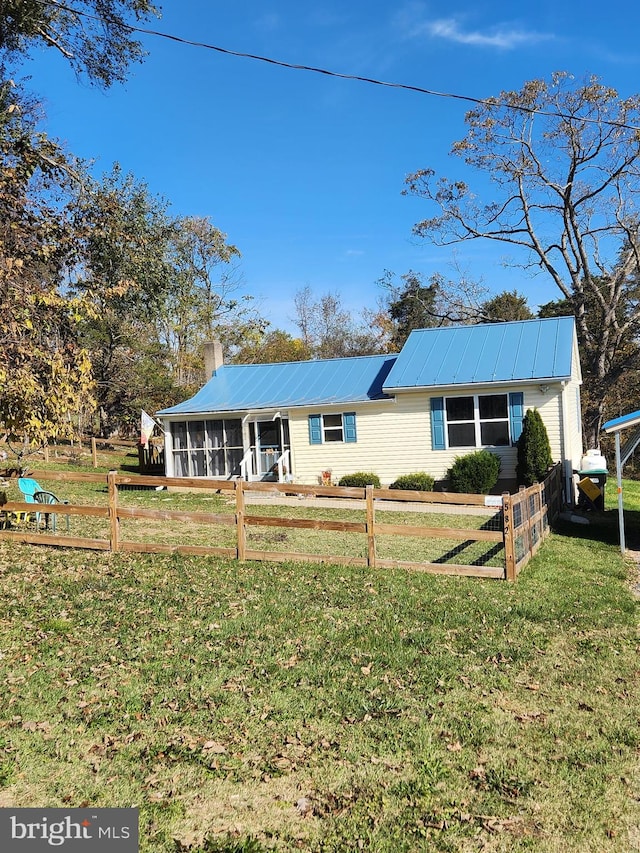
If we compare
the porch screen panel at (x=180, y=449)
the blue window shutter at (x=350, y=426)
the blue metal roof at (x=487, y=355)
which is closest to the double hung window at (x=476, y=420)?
the blue metal roof at (x=487, y=355)

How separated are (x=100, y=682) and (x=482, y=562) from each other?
6.21 meters

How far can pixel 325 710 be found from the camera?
459 centimetres

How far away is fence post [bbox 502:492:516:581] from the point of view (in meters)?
8.05

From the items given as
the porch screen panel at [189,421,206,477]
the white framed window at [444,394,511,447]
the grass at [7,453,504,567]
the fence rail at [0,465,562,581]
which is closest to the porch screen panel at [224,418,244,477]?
the porch screen panel at [189,421,206,477]

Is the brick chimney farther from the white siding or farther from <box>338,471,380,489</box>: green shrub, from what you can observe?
<box>338,471,380,489</box>: green shrub

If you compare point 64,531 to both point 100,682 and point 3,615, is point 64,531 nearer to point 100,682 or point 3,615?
point 3,615

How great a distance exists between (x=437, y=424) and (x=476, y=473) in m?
2.16

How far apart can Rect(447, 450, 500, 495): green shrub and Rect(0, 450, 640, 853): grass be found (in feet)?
30.8

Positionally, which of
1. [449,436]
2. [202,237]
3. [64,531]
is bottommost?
[64,531]

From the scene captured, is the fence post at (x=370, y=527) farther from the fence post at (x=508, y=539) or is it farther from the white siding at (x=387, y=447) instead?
the white siding at (x=387, y=447)

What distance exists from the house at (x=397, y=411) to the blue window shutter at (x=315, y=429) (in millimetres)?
32

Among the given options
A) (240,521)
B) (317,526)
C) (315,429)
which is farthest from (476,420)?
(240,521)

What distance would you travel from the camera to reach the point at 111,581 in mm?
7648

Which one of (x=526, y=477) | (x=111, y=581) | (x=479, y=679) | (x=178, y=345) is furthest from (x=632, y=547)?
(x=178, y=345)
